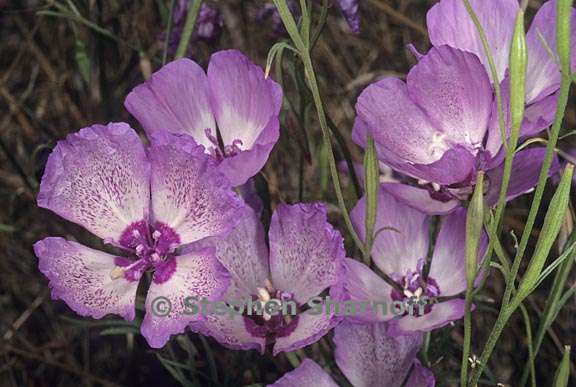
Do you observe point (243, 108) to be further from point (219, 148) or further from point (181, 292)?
point (181, 292)

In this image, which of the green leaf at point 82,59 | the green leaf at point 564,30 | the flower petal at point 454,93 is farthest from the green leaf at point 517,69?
the green leaf at point 82,59

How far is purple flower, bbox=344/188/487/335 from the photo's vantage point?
75 cm

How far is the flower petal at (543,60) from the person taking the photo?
0.79 metres

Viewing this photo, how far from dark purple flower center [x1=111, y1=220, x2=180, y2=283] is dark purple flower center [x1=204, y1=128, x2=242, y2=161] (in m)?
0.10

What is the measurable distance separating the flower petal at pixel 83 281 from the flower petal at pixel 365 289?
175mm

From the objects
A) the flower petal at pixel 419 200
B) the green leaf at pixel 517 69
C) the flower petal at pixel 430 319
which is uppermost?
the green leaf at pixel 517 69

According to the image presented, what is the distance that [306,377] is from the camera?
0.74 metres

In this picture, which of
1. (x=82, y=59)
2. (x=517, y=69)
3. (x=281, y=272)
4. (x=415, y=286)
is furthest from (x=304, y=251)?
(x=82, y=59)

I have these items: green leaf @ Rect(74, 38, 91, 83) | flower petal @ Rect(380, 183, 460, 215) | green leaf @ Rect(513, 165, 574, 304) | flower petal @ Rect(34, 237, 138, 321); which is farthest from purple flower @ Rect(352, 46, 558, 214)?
green leaf @ Rect(74, 38, 91, 83)

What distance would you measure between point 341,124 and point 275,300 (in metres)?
1.03

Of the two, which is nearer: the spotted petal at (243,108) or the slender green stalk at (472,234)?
the slender green stalk at (472,234)

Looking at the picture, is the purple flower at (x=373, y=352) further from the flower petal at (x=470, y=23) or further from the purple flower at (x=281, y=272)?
the flower petal at (x=470, y=23)

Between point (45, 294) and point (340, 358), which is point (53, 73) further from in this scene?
point (340, 358)

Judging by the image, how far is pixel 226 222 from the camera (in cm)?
72
